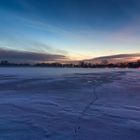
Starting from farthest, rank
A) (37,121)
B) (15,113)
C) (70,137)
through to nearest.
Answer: (15,113) → (37,121) → (70,137)

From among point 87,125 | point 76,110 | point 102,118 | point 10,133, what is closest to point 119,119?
point 102,118

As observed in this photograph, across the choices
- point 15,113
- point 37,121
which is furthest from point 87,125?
point 15,113

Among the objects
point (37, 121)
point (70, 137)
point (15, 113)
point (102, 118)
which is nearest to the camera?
point (70, 137)

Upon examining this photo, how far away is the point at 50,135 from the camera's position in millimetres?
2916

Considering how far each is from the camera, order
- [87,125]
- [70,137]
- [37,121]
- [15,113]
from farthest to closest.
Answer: [15,113] < [37,121] < [87,125] < [70,137]

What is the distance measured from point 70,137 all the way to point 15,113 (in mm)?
1889

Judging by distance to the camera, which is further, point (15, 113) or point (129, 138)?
point (15, 113)

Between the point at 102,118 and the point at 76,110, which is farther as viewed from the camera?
the point at 76,110

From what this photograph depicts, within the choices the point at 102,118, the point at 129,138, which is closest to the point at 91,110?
the point at 102,118

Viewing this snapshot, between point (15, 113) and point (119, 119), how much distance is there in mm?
2301

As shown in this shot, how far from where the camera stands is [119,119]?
3877 millimetres

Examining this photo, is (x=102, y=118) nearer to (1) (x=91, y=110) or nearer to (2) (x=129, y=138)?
(1) (x=91, y=110)

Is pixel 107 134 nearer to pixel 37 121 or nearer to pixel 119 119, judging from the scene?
pixel 119 119

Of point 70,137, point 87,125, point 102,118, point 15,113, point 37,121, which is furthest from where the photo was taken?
point 15,113
